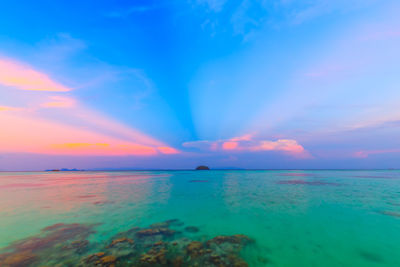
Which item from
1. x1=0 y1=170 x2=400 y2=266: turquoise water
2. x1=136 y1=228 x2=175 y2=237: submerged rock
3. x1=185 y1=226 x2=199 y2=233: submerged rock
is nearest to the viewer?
x1=0 y1=170 x2=400 y2=266: turquoise water

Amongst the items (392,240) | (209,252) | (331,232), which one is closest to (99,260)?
(209,252)

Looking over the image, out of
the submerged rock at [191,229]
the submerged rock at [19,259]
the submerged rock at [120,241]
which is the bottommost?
the submerged rock at [191,229]

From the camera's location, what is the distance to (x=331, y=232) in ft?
38.2

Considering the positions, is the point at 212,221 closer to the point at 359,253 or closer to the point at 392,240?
the point at 359,253

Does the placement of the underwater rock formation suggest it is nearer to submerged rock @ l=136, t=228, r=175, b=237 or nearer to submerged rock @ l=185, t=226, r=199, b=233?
submerged rock @ l=136, t=228, r=175, b=237

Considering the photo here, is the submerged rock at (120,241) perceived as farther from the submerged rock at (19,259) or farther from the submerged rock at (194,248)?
the submerged rock at (194,248)

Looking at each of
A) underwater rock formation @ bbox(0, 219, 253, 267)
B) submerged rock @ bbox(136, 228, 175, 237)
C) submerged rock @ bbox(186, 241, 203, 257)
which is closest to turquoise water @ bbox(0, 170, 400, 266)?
underwater rock formation @ bbox(0, 219, 253, 267)

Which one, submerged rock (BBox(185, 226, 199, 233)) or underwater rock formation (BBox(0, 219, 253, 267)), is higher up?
underwater rock formation (BBox(0, 219, 253, 267))

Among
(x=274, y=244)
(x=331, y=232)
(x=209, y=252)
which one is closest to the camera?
(x=209, y=252)

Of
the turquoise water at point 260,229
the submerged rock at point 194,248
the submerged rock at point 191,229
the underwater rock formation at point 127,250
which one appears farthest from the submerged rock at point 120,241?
the submerged rock at point 191,229

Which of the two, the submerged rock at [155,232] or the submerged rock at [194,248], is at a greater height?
the submerged rock at [194,248]

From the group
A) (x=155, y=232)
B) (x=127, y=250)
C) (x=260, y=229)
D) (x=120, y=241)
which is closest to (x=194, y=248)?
(x=127, y=250)

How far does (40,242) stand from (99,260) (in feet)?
19.3

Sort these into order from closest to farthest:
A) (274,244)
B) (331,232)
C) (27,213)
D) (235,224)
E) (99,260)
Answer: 1. (99,260)
2. (274,244)
3. (331,232)
4. (235,224)
5. (27,213)
